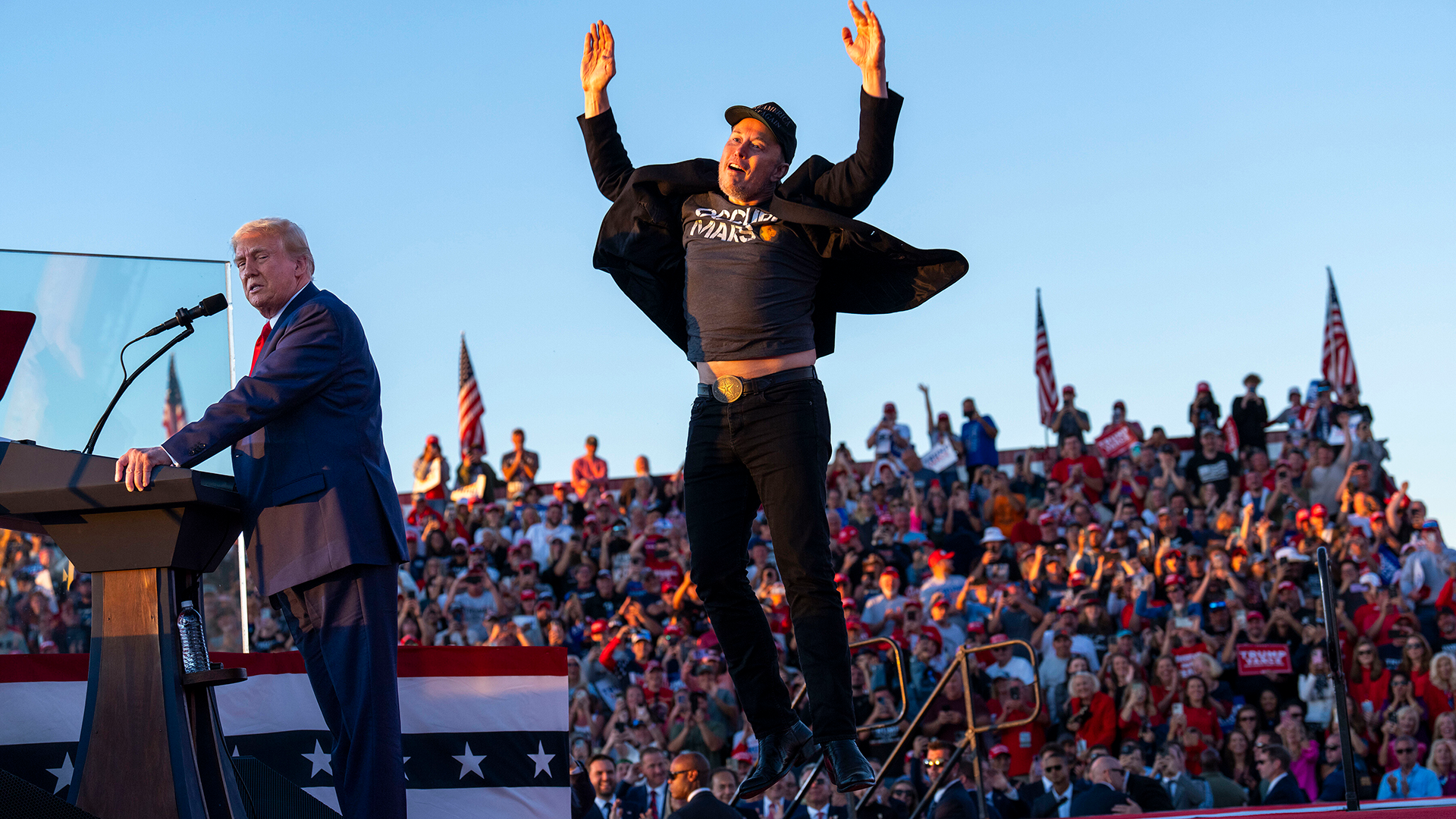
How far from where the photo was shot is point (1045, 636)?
10.3m

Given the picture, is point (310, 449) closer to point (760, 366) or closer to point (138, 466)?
point (138, 466)

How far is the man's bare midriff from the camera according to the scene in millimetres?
4027

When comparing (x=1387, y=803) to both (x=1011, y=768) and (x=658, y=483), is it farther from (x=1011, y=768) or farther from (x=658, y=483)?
(x=658, y=483)

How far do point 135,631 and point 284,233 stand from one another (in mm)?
1190

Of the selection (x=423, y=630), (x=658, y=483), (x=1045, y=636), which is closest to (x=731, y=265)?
(x=1045, y=636)

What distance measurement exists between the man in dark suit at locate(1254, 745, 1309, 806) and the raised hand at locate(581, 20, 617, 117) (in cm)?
631

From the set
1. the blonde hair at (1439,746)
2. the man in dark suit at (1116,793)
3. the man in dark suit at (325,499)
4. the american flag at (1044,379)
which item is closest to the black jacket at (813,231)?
the man in dark suit at (325,499)

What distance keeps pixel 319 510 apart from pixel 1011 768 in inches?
257

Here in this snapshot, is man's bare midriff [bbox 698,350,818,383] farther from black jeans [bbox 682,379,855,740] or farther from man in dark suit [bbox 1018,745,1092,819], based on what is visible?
man in dark suit [bbox 1018,745,1092,819]

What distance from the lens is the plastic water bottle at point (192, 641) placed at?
11.3ft

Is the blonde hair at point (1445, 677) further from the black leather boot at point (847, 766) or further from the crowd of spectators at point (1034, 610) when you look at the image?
the black leather boot at point (847, 766)

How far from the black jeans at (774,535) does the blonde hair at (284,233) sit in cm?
123

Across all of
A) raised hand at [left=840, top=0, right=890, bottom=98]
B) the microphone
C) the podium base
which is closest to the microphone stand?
the microphone

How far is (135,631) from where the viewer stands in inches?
135
